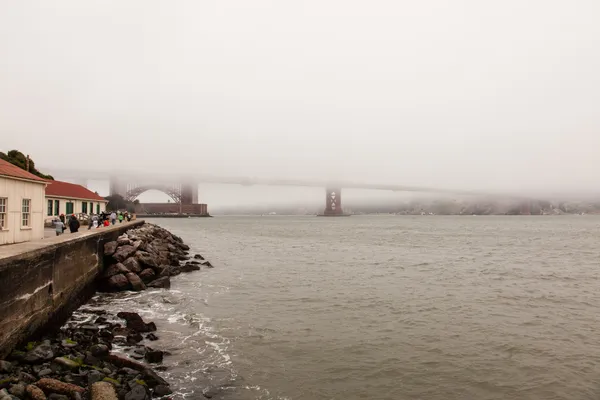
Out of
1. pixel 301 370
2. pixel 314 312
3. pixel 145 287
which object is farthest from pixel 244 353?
pixel 145 287

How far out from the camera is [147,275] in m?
20.1

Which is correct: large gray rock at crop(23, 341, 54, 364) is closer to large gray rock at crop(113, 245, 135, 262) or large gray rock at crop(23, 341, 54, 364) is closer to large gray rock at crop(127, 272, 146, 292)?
large gray rock at crop(127, 272, 146, 292)

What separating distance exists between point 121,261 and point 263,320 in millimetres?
10202

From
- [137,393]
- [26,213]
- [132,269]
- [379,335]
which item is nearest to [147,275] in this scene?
[132,269]

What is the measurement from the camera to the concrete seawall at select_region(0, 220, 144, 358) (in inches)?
347

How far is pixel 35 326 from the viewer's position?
33.4 ft

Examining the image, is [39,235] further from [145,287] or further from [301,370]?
[301,370]

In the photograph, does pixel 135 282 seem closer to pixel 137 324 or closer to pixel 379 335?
pixel 137 324

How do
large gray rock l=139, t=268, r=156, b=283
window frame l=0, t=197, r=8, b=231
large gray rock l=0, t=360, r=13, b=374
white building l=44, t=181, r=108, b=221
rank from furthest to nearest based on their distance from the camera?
white building l=44, t=181, r=108, b=221, large gray rock l=139, t=268, r=156, b=283, window frame l=0, t=197, r=8, b=231, large gray rock l=0, t=360, r=13, b=374

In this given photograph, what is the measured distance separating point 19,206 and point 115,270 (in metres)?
5.48

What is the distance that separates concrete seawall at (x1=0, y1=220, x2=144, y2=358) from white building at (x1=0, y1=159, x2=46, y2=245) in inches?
69.2

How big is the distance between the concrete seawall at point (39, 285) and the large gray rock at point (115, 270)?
154cm

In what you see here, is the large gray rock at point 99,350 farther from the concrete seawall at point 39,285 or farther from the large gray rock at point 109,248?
the large gray rock at point 109,248

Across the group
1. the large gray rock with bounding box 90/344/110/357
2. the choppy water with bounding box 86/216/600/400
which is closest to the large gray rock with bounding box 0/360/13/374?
the large gray rock with bounding box 90/344/110/357
